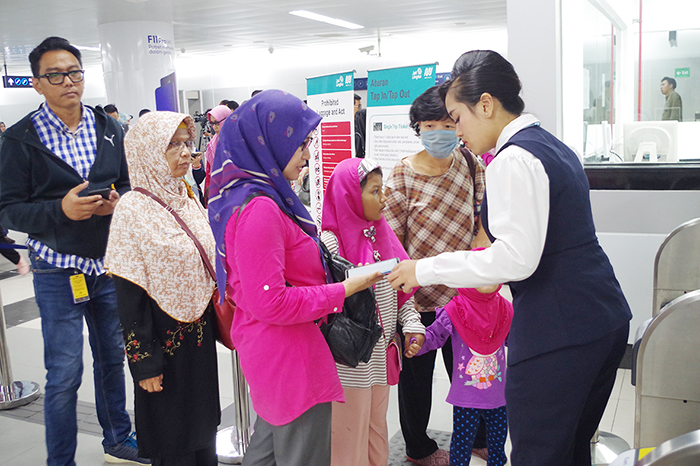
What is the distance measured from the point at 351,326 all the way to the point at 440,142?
1.15 metres

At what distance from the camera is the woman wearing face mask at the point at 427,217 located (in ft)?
8.56

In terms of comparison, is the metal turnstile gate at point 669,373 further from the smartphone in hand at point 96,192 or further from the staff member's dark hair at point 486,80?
the smartphone in hand at point 96,192

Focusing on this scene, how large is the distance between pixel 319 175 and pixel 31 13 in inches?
268

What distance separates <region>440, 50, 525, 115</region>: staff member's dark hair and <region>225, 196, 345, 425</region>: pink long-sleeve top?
2.10 ft

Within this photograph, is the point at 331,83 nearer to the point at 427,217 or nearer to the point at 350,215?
the point at 427,217

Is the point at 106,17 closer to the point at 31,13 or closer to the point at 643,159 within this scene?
the point at 31,13

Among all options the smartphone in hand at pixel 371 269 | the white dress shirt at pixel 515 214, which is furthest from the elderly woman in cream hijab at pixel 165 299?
the white dress shirt at pixel 515 214

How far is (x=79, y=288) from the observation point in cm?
251

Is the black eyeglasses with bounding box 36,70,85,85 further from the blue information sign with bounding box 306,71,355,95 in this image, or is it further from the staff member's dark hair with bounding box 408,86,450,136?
the blue information sign with bounding box 306,71,355,95

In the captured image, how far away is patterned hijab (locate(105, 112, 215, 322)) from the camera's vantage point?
2080 millimetres

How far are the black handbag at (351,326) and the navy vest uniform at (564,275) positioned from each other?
19.3 inches

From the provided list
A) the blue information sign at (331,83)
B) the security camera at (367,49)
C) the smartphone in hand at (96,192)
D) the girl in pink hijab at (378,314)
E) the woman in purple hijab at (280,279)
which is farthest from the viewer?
the security camera at (367,49)

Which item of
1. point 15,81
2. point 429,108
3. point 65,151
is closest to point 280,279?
point 429,108

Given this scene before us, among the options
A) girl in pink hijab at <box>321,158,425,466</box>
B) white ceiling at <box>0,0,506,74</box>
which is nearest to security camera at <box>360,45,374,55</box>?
white ceiling at <box>0,0,506,74</box>
